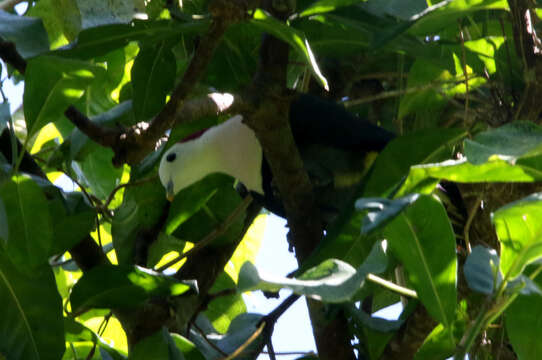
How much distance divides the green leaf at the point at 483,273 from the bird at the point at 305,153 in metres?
0.84

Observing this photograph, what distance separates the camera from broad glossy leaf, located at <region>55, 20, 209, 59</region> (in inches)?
49.7

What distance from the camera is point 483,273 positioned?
0.91 m

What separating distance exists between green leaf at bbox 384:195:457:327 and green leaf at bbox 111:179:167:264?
760 millimetres

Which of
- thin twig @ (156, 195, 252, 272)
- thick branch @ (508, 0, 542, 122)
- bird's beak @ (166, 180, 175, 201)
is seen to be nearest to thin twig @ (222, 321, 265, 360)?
thin twig @ (156, 195, 252, 272)

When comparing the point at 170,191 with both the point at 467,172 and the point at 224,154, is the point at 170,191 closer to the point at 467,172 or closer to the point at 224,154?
the point at 224,154

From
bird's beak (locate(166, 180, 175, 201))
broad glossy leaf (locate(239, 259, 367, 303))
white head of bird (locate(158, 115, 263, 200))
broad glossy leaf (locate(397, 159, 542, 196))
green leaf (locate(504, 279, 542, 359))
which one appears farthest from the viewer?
white head of bird (locate(158, 115, 263, 200))

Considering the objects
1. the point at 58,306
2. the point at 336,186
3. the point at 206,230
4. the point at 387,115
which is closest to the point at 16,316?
Result: the point at 58,306

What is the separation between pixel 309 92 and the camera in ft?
6.32

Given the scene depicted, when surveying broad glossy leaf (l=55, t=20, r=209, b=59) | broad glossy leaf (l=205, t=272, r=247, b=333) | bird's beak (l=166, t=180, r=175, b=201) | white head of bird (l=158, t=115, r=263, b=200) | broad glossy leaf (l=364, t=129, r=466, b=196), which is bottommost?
broad glossy leaf (l=205, t=272, r=247, b=333)

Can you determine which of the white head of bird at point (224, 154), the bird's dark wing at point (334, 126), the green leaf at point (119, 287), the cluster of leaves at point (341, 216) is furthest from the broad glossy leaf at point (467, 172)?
the white head of bird at point (224, 154)

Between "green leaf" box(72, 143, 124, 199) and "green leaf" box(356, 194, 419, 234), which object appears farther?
"green leaf" box(72, 143, 124, 199)

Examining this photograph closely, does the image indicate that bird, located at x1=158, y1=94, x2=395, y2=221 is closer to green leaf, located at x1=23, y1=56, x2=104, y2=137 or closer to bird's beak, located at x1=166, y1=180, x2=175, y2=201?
bird's beak, located at x1=166, y1=180, x2=175, y2=201

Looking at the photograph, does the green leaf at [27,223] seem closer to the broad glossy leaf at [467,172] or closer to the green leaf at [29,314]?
the green leaf at [29,314]

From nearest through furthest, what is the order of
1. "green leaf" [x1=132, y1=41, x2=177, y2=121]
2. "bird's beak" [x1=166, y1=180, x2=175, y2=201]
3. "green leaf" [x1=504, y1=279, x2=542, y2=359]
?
"green leaf" [x1=504, y1=279, x2=542, y2=359] < "green leaf" [x1=132, y1=41, x2=177, y2=121] < "bird's beak" [x1=166, y1=180, x2=175, y2=201]
